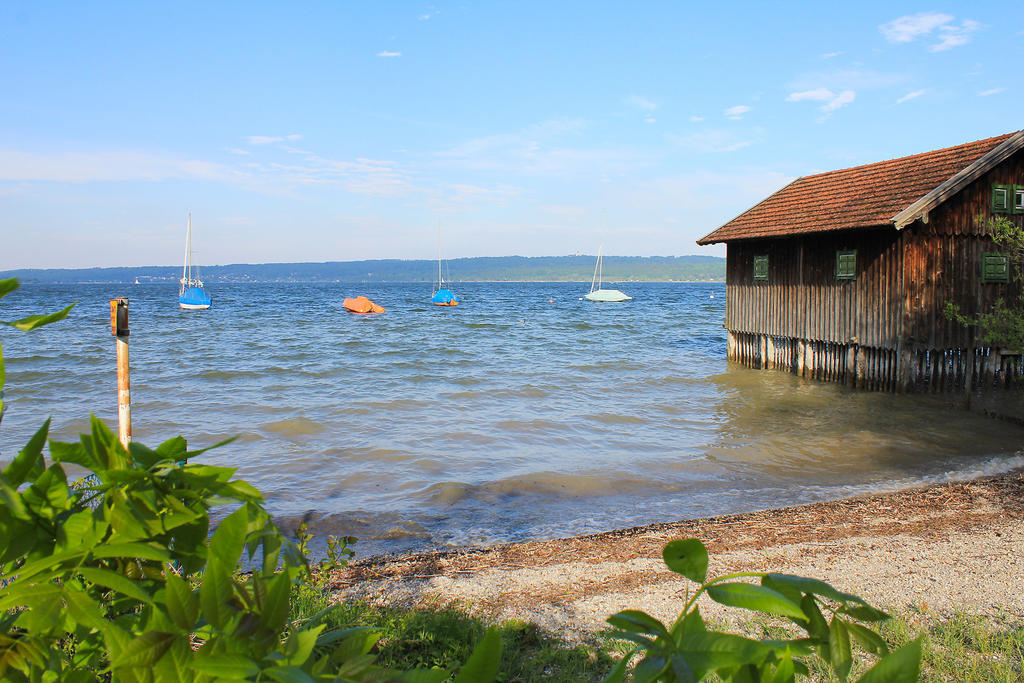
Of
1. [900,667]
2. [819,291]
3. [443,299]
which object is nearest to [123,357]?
[900,667]

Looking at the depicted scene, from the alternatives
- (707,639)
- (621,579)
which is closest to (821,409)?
(621,579)

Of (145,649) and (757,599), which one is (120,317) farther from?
(757,599)

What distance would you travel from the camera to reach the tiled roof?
17.7 m

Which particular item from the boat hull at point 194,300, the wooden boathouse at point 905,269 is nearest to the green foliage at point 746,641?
the wooden boathouse at point 905,269

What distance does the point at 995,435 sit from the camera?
1484cm

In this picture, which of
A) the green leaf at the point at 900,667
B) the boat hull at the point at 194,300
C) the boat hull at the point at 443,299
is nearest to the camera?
the green leaf at the point at 900,667

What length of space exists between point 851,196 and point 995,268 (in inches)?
157

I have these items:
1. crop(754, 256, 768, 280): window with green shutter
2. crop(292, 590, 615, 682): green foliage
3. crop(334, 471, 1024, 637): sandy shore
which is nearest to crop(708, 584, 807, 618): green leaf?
crop(292, 590, 615, 682): green foliage

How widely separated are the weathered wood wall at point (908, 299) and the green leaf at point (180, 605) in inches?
752

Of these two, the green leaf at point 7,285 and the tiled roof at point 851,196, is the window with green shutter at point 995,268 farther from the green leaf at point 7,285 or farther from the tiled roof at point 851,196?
the green leaf at point 7,285

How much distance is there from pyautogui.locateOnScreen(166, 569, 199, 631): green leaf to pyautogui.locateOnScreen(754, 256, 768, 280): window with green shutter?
2292 centimetres

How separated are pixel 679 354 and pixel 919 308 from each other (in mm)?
13708

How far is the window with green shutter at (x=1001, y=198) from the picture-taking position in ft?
58.5

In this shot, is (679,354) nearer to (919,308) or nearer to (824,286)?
(824,286)
